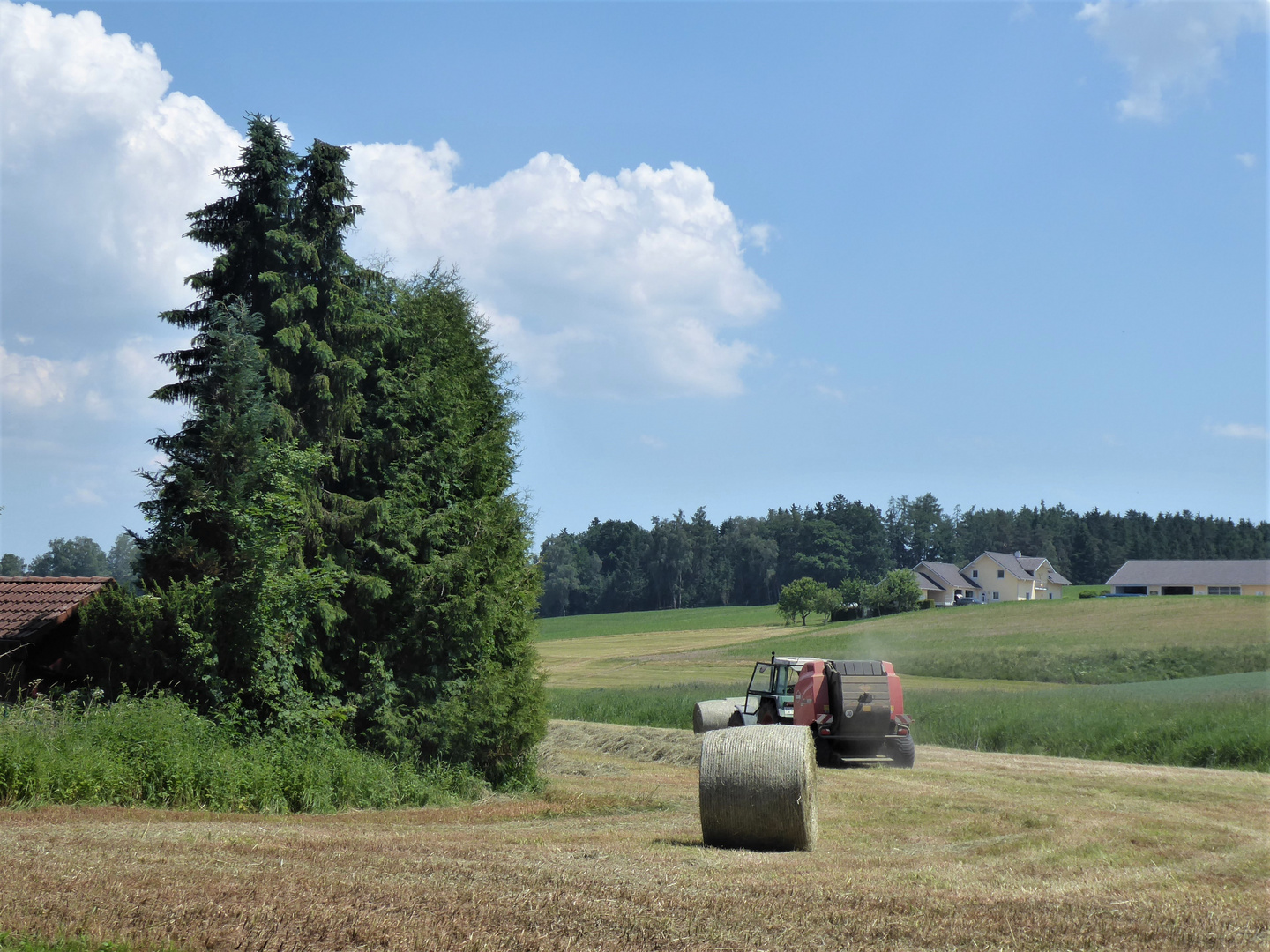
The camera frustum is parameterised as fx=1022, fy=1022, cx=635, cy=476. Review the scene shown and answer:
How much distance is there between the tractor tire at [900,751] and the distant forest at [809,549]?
105m

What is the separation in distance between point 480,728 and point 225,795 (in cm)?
477

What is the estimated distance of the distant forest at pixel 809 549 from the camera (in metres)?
128

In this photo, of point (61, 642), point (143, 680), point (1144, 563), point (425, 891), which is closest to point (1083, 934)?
point (425, 891)

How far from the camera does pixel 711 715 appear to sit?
24.5 metres

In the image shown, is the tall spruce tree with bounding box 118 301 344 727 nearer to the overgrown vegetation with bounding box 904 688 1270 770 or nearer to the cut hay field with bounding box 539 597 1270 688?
the overgrown vegetation with bounding box 904 688 1270 770

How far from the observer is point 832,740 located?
801 inches

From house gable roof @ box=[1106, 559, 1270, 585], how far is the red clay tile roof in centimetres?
8932

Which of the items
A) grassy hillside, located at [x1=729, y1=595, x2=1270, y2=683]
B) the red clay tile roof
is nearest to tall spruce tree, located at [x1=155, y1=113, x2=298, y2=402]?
the red clay tile roof

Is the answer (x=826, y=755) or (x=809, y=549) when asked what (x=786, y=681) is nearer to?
(x=826, y=755)

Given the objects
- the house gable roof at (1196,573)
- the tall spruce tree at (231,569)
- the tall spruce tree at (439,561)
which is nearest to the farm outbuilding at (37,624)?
the tall spruce tree at (231,569)

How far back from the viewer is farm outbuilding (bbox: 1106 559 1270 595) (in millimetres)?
84688

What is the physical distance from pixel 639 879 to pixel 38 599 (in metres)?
13.4

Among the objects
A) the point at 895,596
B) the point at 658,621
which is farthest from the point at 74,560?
the point at 895,596

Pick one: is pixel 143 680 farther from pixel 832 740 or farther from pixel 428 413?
pixel 832 740
